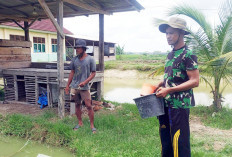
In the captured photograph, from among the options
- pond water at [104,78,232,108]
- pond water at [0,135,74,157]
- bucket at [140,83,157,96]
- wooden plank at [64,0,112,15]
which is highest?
wooden plank at [64,0,112,15]

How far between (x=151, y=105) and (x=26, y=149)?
277 cm

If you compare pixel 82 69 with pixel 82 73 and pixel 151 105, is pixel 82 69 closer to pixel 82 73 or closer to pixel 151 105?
pixel 82 73

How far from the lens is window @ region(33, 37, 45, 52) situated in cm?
1684

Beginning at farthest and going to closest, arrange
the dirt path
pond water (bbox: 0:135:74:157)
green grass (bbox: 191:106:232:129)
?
the dirt path → green grass (bbox: 191:106:232:129) → pond water (bbox: 0:135:74:157)

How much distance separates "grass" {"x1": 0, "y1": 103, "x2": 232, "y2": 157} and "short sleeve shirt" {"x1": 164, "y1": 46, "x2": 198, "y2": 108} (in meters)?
1.40

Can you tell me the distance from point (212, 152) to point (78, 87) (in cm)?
264

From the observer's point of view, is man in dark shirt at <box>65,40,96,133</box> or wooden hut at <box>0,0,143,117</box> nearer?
man in dark shirt at <box>65,40,96,133</box>

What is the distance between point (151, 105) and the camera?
2.28m

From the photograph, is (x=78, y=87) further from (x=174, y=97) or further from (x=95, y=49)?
(x=95, y=49)

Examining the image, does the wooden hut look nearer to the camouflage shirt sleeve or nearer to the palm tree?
the palm tree

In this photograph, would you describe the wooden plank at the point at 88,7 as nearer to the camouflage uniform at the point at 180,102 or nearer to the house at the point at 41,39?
the camouflage uniform at the point at 180,102

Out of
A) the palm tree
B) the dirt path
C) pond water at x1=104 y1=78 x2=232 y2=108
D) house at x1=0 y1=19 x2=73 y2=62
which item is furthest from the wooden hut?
house at x1=0 y1=19 x2=73 y2=62

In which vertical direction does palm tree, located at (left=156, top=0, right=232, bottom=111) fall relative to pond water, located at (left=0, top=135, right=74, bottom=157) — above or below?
above

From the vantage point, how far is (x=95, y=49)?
24.0 meters
